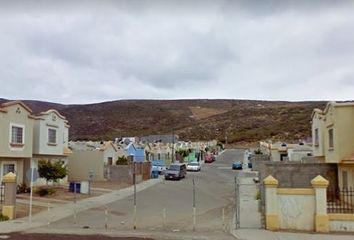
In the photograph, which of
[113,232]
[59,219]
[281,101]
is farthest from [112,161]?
[281,101]

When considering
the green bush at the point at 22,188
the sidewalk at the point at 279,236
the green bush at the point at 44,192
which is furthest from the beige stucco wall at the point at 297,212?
the green bush at the point at 22,188

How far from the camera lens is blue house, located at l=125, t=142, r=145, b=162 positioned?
62456 mm

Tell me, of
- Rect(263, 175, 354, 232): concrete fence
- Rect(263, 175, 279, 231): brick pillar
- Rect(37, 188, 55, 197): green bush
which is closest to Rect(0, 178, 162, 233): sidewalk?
Rect(37, 188, 55, 197): green bush

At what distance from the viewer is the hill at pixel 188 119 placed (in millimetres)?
135125

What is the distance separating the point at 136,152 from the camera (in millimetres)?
64875

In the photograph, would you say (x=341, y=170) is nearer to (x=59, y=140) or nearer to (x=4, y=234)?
(x=4, y=234)

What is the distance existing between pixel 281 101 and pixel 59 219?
177295 millimetres

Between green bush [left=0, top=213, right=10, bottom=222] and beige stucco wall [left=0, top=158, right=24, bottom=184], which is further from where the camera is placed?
beige stucco wall [left=0, top=158, right=24, bottom=184]

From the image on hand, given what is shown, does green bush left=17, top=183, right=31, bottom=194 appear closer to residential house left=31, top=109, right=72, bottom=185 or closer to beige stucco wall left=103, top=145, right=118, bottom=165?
residential house left=31, top=109, right=72, bottom=185

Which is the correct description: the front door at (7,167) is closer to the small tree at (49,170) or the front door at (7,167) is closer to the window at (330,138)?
the small tree at (49,170)

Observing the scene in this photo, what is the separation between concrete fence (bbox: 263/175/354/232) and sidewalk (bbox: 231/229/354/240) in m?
0.63

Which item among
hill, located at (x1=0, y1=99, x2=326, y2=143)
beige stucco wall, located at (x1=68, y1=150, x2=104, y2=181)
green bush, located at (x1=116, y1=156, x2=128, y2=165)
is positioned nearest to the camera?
beige stucco wall, located at (x1=68, y1=150, x2=104, y2=181)

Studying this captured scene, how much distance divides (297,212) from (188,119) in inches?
5914

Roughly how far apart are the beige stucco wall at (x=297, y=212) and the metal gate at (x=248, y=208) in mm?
1198
